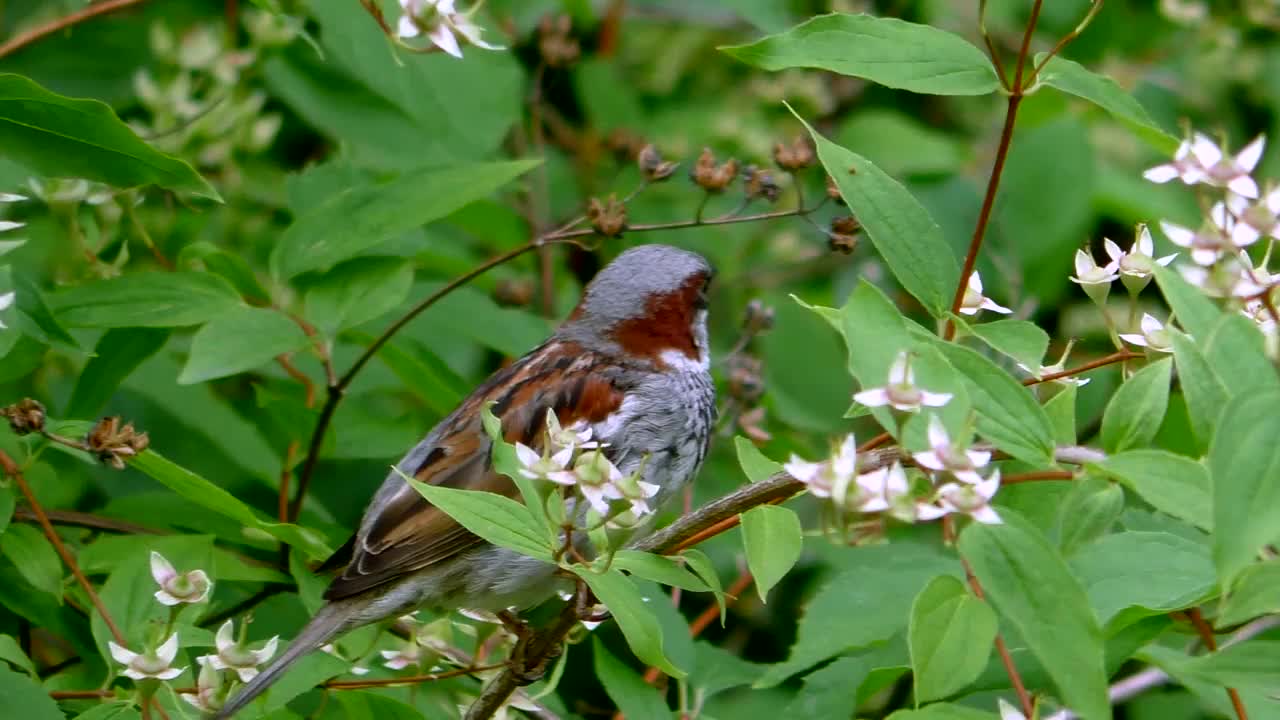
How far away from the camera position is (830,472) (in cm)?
158

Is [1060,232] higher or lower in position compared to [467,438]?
lower

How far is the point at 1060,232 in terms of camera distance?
4.42m

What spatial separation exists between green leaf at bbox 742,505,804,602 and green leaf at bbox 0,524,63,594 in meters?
1.16

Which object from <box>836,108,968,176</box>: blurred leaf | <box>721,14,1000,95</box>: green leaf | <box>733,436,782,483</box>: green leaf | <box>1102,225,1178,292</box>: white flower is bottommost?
<box>836,108,968,176</box>: blurred leaf

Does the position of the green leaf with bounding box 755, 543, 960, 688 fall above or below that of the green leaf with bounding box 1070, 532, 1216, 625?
below

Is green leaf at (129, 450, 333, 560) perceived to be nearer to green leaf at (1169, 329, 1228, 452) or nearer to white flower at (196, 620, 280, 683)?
white flower at (196, 620, 280, 683)

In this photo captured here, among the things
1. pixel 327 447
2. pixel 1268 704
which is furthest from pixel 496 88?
pixel 1268 704

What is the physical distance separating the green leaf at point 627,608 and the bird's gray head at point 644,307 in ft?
5.08

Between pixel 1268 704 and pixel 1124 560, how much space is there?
9.0 inches

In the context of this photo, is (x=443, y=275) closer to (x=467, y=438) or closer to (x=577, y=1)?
(x=467, y=438)

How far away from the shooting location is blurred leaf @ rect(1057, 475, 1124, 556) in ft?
5.10

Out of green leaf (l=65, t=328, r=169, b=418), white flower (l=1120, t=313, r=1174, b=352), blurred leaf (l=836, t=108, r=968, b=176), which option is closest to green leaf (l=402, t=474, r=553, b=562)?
white flower (l=1120, t=313, r=1174, b=352)

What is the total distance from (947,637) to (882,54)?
749 mm

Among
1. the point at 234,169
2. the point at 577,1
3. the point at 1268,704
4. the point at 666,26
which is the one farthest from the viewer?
the point at 666,26
